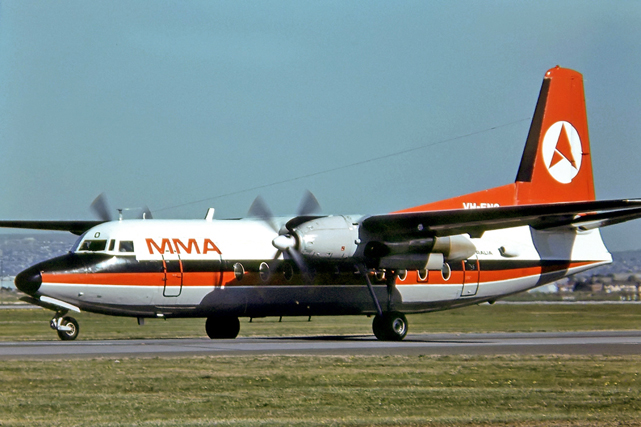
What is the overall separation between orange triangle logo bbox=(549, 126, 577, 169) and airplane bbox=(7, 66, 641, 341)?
202cm

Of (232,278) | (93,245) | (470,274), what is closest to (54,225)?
(93,245)

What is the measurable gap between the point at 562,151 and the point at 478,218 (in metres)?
8.13

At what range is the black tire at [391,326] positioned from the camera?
26125mm

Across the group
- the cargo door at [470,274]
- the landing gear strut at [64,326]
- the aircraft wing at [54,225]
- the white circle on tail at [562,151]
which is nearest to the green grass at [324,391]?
the landing gear strut at [64,326]

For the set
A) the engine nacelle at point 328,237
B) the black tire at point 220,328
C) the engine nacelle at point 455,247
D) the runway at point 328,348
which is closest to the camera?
the runway at point 328,348

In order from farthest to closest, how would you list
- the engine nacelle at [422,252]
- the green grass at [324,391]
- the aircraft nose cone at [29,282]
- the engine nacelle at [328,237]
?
the engine nacelle at [422,252]
the engine nacelle at [328,237]
the aircraft nose cone at [29,282]
the green grass at [324,391]

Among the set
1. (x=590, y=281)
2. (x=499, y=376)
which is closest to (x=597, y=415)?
(x=499, y=376)

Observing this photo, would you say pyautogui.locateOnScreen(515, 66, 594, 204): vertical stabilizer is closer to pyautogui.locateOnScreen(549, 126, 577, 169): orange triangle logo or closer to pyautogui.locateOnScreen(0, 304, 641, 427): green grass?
pyautogui.locateOnScreen(549, 126, 577, 169): orange triangle logo

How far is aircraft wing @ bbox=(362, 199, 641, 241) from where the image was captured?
2338 centimetres

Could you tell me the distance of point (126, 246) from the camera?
23.8 meters

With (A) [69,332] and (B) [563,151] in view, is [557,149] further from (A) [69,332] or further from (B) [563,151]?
(A) [69,332]

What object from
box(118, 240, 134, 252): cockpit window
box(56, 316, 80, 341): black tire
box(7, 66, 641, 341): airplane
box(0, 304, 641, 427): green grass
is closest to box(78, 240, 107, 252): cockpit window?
box(7, 66, 641, 341): airplane

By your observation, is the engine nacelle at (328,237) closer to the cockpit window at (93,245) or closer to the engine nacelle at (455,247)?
the engine nacelle at (455,247)

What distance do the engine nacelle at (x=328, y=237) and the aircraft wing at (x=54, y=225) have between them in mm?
7551
